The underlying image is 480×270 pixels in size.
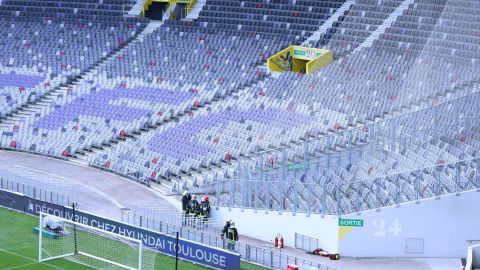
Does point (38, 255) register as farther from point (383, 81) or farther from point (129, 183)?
point (383, 81)

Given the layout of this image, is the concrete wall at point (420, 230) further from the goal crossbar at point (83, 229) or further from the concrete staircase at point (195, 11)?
the concrete staircase at point (195, 11)

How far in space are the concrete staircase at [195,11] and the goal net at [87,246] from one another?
84.5 feet

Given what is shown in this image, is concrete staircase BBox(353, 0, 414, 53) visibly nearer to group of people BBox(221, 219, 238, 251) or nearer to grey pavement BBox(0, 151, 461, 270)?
grey pavement BBox(0, 151, 461, 270)

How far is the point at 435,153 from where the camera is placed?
142 ft

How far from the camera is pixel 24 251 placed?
43438mm

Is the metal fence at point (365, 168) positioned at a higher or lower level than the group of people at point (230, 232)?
higher

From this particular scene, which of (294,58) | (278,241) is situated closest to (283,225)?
(278,241)

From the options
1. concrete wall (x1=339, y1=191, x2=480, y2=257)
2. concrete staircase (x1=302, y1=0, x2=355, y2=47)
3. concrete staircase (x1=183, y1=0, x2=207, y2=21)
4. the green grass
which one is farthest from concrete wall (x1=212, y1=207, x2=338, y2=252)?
concrete staircase (x1=183, y1=0, x2=207, y2=21)

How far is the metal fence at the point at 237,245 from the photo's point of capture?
40062 mm

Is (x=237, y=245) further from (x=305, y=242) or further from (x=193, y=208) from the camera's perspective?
(x=193, y=208)

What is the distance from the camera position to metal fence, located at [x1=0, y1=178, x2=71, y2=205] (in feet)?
160

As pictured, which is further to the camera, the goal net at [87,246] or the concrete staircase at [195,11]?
the concrete staircase at [195,11]

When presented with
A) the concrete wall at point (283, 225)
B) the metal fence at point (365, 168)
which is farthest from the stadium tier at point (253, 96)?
the concrete wall at point (283, 225)

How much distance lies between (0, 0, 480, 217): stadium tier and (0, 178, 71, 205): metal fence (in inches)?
205
